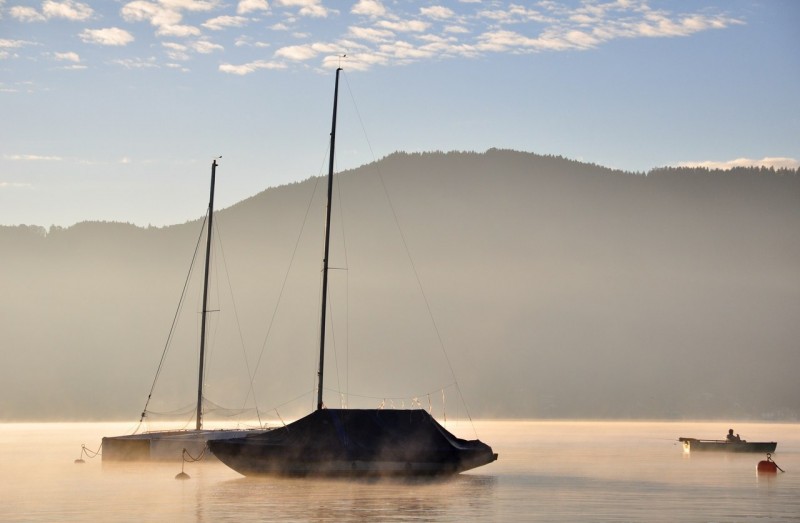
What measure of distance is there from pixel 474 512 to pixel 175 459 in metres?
30.8

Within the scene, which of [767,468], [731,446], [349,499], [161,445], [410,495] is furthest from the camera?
[731,446]

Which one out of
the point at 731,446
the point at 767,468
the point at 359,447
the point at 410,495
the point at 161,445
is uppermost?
the point at 731,446

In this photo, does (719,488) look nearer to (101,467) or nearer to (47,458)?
(101,467)

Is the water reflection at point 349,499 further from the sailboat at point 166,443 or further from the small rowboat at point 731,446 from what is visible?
the small rowboat at point 731,446

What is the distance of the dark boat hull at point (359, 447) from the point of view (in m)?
62.7

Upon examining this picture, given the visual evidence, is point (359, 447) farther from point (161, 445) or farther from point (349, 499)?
point (161, 445)

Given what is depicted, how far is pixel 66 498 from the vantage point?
206 feet

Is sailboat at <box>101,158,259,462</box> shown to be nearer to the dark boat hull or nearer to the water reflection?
the water reflection

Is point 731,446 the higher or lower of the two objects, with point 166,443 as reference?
higher

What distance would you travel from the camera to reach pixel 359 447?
6284 centimetres

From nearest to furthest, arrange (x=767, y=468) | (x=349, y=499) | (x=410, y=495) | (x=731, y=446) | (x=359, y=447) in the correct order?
1. (x=349, y=499)
2. (x=410, y=495)
3. (x=359, y=447)
4. (x=767, y=468)
5. (x=731, y=446)

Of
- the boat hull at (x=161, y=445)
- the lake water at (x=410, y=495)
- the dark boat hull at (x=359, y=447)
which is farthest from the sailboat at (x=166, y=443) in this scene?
the dark boat hull at (x=359, y=447)

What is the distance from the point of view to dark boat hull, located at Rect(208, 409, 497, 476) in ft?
206

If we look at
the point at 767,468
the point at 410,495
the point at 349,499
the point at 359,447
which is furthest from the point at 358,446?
the point at 767,468
